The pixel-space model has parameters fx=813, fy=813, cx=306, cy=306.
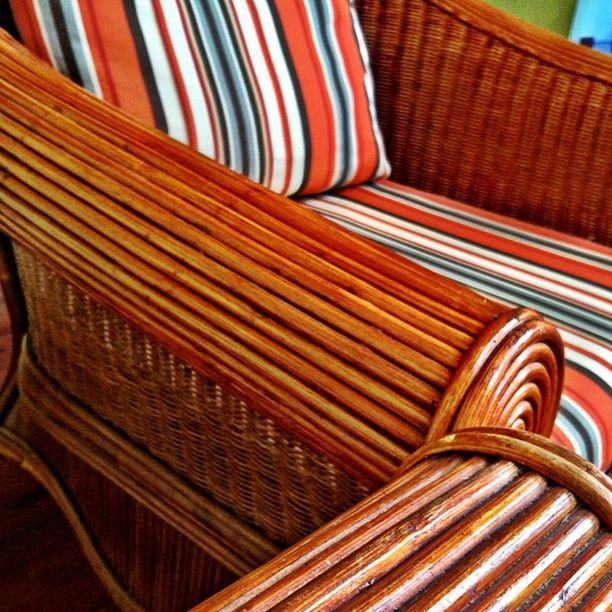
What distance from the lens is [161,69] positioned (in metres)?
0.73

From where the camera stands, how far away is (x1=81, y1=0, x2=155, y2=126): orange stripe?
68cm

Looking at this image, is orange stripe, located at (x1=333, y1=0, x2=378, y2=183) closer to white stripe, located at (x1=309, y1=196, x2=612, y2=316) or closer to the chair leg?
white stripe, located at (x1=309, y1=196, x2=612, y2=316)

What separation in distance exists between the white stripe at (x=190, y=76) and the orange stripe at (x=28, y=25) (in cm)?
13

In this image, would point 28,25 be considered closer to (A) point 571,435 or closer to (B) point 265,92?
(B) point 265,92

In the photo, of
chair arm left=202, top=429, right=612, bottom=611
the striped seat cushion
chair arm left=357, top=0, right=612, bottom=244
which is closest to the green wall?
chair arm left=357, top=0, right=612, bottom=244

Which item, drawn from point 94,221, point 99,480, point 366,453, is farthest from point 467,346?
point 99,480

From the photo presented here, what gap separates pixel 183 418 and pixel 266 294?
15 cm

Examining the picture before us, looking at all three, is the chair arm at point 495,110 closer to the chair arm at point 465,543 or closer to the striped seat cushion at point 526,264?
the striped seat cushion at point 526,264

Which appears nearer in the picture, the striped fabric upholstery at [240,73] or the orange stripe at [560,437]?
the orange stripe at [560,437]

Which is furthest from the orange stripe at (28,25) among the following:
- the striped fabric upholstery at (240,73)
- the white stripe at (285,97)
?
the white stripe at (285,97)

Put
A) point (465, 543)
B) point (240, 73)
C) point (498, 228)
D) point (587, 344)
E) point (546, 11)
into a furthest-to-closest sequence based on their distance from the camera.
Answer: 1. point (546, 11)
2. point (498, 228)
3. point (240, 73)
4. point (587, 344)
5. point (465, 543)

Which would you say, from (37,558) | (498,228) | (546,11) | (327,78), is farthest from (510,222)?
(546,11)

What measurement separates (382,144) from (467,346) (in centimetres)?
61

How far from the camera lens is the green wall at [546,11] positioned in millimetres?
1575
